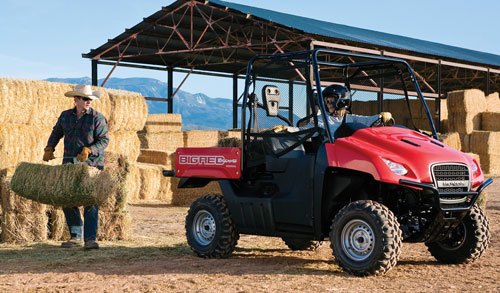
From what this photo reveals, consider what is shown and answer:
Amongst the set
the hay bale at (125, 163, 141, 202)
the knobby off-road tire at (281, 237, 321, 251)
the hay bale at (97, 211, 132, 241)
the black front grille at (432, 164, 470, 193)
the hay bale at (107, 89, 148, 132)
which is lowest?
the knobby off-road tire at (281, 237, 321, 251)

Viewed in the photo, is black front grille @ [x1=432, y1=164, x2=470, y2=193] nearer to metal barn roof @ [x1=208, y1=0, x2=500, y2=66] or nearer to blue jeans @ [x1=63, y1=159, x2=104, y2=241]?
blue jeans @ [x1=63, y1=159, x2=104, y2=241]

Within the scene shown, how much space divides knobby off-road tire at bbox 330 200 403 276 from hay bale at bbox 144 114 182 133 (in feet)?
65.2

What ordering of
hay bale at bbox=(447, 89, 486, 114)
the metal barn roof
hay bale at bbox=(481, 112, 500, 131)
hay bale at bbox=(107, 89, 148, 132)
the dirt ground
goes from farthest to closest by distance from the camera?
1. hay bale at bbox=(481, 112, 500, 131)
2. hay bale at bbox=(447, 89, 486, 114)
3. the metal barn roof
4. hay bale at bbox=(107, 89, 148, 132)
5. the dirt ground

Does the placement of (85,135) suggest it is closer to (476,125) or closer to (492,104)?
(476,125)

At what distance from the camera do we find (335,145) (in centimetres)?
722

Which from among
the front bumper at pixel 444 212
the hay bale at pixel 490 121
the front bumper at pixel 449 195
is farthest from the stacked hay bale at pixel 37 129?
the hay bale at pixel 490 121

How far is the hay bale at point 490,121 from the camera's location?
28.7 meters

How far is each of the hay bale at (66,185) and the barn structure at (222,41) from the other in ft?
48.5

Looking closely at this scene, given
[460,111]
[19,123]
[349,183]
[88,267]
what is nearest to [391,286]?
[349,183]

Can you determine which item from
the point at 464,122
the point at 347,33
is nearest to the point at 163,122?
the point at 347,33

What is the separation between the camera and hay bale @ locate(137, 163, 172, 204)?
17547mm

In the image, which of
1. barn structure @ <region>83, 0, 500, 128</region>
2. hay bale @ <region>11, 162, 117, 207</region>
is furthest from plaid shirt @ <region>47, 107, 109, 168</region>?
barn structure @ <region>83, 0, 500, 128</region>

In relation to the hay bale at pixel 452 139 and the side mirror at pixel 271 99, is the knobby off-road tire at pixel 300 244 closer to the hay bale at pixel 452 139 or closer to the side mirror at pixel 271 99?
the side mirror at pixel 271 99

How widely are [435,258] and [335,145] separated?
1910 millimetres
